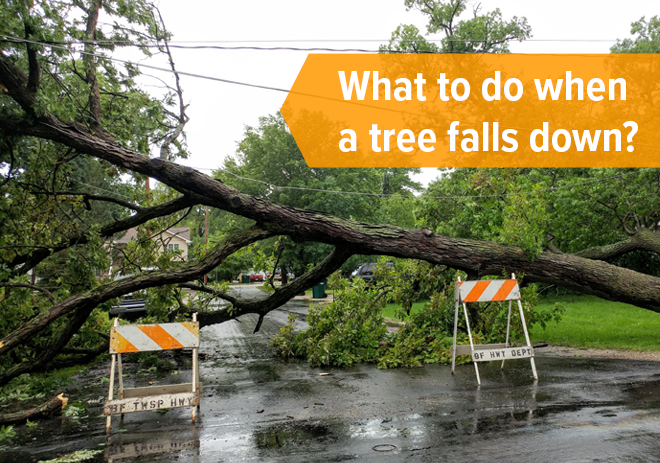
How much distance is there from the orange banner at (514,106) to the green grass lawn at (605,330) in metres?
4.19

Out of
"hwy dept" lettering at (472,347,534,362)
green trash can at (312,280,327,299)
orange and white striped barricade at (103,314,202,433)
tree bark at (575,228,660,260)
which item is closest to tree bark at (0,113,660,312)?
tree bark at (575,228,660,260)

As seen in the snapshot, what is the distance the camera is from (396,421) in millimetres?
5164

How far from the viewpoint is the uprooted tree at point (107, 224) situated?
23.4 feet

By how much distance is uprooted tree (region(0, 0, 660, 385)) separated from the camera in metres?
7.12

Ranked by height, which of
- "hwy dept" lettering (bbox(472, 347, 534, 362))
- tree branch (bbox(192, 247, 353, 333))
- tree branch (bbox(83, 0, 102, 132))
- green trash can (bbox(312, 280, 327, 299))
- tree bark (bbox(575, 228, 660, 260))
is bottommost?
green trash can (bbox(312, 280, 327, 299))

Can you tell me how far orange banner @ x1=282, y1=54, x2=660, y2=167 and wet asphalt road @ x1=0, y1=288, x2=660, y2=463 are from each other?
24.1ft

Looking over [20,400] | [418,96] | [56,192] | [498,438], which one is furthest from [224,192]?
[418,96]

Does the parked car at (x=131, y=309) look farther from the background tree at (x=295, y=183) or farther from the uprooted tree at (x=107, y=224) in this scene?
the background tree at (x=295, y=183)

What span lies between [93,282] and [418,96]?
16.7 metres

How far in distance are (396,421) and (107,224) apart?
6.40 meters

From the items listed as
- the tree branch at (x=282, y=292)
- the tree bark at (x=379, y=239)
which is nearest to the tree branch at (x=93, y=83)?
the tree bark at (x=379, y=239)

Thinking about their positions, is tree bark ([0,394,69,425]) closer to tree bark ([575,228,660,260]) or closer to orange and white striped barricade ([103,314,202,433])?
orange and white striped barricade ([103,314,202,433])

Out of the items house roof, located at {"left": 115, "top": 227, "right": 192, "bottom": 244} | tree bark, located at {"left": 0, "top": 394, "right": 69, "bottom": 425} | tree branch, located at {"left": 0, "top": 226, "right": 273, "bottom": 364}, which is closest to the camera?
tree bark, located at {"left": 0, "top": 394, "right": 69, "bottom": 425}

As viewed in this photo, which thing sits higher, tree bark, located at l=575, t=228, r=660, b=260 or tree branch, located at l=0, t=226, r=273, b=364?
tree bark, located at l=575, t=228, r=660, b=260
